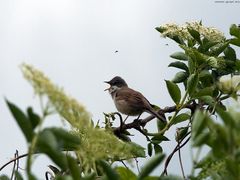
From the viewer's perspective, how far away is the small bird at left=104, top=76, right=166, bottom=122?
7168mm

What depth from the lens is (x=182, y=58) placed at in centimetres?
398

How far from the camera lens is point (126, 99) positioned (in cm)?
762

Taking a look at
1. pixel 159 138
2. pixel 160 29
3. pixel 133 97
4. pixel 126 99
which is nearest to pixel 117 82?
pixel 126 99

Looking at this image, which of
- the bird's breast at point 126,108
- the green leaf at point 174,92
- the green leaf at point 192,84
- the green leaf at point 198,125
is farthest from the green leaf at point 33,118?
the bird's breast at point 126,108

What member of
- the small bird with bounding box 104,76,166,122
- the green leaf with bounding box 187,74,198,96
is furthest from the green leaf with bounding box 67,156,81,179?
the small bird with bounding box 104,76,166,122

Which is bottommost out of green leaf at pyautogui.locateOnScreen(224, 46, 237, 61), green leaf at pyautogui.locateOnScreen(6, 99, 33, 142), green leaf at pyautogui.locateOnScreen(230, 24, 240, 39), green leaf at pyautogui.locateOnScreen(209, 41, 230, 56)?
green leaf at pyautogui.locateOnScreen(224, 46, 237, 61)

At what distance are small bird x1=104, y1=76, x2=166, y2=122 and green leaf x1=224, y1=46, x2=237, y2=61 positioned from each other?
2653mm

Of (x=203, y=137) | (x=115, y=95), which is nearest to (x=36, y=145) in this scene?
(x=203, y=137)

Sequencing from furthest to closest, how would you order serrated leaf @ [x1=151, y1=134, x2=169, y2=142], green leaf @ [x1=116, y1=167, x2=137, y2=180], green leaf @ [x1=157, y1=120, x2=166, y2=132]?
1. green leaf @ [x1=157, y1=120, x2=166, y2=132]
2. serrated leaf @ [x1=151, y1=134, x2=169, y2=142]
3. green leaf @ [x1=116, y1=167, x2=137, y2=180]

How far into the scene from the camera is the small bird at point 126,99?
23.5 feet

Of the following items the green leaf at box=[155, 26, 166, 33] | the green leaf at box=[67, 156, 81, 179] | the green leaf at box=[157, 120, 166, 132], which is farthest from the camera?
the green leaf at box=[155, 26, 166, 33]

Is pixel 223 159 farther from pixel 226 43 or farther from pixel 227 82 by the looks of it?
pixel 226 43

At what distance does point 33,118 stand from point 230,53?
2.75 m

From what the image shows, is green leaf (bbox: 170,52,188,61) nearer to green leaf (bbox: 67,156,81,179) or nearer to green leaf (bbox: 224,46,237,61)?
green leaf (bbox: 224,46,237,61)
